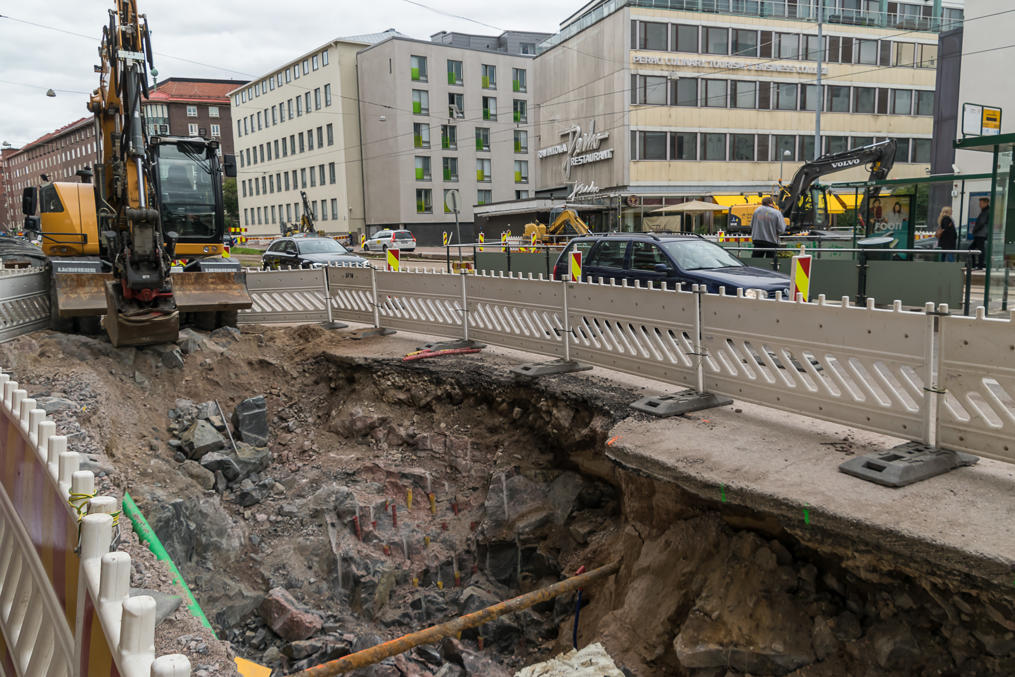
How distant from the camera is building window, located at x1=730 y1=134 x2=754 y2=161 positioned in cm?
4572

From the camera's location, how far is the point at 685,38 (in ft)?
145

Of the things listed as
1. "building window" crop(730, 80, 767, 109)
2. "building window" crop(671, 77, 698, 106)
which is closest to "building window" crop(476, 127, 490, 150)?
"building window" crop(671, 77, 698, 106)

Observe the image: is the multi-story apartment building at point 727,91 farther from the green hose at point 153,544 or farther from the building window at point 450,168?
the green hose at point 153,544

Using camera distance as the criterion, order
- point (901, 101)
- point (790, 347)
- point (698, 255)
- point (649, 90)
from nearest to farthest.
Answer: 1. point (790, 347)
2. point (698, 255)
3. point (649, 90)
4. point (901, 101)

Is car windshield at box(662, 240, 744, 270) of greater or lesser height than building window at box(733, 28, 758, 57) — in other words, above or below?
below

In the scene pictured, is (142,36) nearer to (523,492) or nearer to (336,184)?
(523,492)

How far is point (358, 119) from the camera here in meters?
62.3

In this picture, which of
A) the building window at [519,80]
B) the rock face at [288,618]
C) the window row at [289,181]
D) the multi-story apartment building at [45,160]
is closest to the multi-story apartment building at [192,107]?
the multi-story apartment building at [45,160]

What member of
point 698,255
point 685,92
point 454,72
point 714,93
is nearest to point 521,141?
point 454,72

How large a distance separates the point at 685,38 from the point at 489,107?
965 inches

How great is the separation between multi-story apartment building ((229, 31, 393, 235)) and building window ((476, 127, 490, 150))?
10.4 meters

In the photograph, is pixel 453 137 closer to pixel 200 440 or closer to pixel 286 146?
pixel 286 146

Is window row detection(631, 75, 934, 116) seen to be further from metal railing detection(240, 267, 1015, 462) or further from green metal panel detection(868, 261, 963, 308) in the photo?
metal railing detection(240, 267, 1015, 462)

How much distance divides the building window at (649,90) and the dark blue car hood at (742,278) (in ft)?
116
